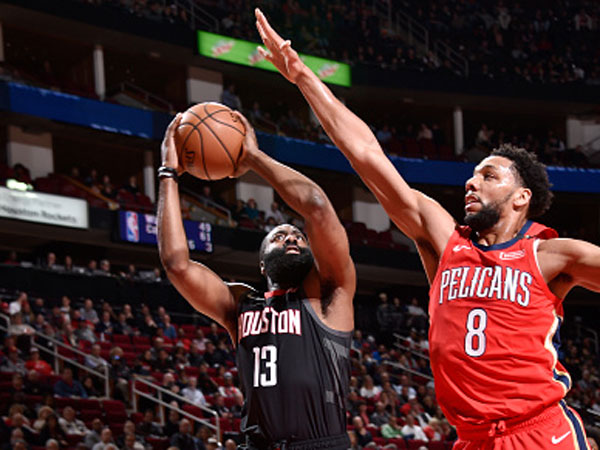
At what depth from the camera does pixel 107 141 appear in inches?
875

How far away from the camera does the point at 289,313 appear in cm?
387

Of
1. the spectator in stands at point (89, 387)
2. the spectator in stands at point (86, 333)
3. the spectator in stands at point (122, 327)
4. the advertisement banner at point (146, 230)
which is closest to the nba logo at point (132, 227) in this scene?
the advertisement banner at point (146, 230)

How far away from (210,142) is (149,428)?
26.6 ft

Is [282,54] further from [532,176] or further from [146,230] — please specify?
[146,230]

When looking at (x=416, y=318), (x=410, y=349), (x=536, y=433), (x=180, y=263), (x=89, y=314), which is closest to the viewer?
(x=536, y=433)

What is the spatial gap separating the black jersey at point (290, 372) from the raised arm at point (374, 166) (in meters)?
0.62

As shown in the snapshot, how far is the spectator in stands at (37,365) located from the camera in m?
12.0

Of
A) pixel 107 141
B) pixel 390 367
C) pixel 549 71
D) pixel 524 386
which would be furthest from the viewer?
pixel 549 71

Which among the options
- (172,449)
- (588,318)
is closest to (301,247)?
(172,449)

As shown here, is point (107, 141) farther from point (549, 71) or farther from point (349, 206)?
point (549, 71)

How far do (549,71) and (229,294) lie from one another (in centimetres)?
2646

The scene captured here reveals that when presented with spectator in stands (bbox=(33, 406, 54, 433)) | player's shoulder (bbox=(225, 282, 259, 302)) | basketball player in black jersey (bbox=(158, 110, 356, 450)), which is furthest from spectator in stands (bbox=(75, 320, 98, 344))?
basketball player in black jersey (bbox=(158, 110, 356, 450))

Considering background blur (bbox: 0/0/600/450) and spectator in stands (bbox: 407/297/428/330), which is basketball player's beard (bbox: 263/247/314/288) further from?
spectator in stands (bbox: 407/297/428/330)

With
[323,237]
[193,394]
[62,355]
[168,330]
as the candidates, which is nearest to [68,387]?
[62,355]
